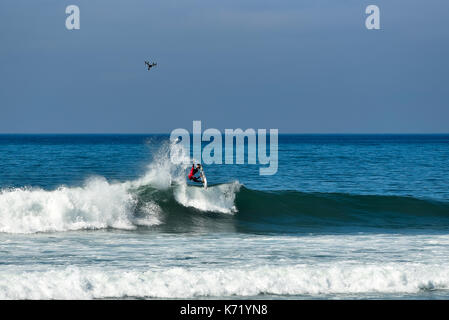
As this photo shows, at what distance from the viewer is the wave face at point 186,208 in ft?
63.9

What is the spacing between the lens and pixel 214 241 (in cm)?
1691

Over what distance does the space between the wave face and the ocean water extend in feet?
0.15

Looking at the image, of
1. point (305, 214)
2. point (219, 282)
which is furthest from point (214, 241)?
point (305, 214)

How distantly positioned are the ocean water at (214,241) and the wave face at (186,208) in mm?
45

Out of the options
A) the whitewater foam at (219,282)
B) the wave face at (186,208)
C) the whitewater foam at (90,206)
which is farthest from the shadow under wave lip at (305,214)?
the whitewater foam at (219,282)

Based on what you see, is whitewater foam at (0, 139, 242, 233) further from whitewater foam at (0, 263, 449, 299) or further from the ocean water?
whitewater foam at (0, 263, 449, 299)

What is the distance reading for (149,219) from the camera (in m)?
20.6

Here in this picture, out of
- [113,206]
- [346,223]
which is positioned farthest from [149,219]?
[346,223]

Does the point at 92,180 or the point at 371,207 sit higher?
the point at 92,180

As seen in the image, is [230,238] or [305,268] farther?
[230,238]

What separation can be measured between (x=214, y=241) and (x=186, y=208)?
591 cm

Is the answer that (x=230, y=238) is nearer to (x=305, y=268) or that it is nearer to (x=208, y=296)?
(x=305, y=268)
